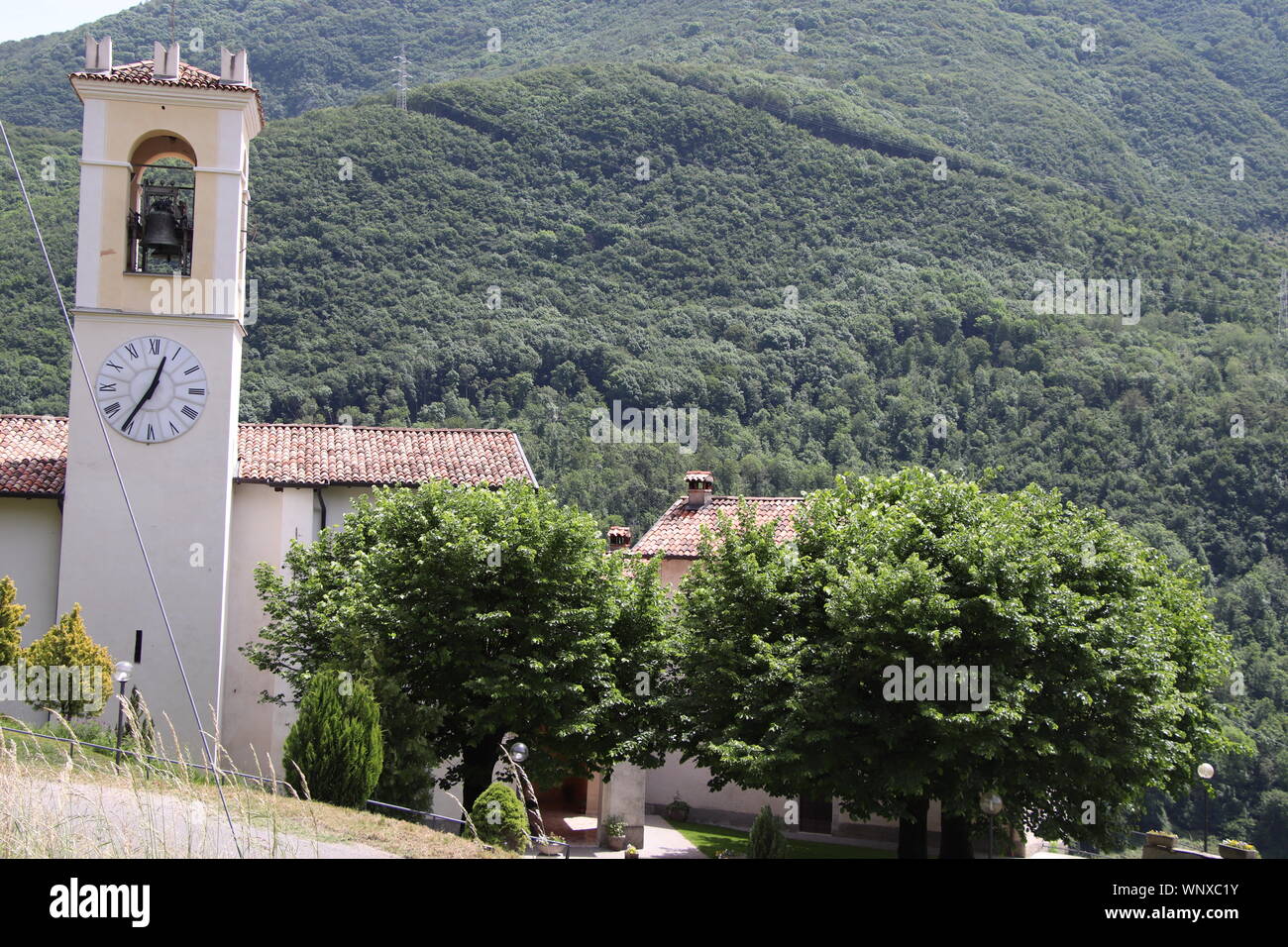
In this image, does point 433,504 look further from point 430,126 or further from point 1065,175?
point 1065,175

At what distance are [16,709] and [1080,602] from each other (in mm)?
20270

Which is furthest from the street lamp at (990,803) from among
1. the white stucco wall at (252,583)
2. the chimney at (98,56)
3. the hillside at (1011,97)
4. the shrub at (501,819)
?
the hillside at (1011,97)

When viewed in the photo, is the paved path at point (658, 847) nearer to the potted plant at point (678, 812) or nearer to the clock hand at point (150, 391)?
the potted plant at point (678, 812)

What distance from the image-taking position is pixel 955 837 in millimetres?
27422

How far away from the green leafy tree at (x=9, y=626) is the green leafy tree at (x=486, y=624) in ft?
16.1

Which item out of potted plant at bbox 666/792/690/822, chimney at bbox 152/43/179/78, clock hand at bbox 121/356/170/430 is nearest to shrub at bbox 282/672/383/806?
clock hand at bbox 121/356/170/430

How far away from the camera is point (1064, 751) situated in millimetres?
24766

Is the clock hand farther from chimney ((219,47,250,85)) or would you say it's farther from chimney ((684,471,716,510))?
chimney ((684,471,716,510))

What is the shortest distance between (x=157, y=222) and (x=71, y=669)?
995 centimetres

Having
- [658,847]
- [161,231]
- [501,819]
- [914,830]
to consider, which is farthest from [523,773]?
[658,847]

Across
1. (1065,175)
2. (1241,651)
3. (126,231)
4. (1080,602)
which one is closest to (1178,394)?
(1241,651)

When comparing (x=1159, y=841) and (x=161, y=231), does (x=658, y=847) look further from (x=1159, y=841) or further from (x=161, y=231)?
(x=161, y=231)
